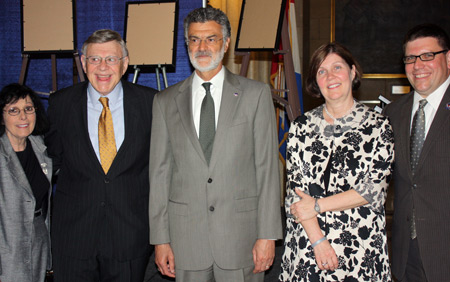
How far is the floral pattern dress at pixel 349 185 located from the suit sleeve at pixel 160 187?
66 centimetres

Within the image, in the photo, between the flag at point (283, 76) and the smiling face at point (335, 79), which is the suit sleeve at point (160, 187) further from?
the flag at point (283, 76)

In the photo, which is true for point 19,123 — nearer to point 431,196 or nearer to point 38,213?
point 38,213

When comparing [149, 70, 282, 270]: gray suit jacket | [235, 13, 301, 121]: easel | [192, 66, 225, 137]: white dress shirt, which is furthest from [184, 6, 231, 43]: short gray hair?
[235, 13, 301, 121]: easel

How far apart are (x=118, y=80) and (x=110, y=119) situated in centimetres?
25

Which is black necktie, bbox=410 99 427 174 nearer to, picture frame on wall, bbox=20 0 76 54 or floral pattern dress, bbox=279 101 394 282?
floral pattern dress, bbox=279 101 394 282

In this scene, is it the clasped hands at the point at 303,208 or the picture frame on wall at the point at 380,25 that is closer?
the clasped hands at the point at 303,208

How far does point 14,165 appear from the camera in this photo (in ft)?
8.37

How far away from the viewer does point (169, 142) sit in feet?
7.64

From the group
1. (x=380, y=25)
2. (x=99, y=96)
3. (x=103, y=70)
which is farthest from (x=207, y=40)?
(x=380, y=25)

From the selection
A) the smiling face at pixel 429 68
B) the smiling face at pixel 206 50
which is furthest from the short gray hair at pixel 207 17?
the smiling face at pixel 429 68

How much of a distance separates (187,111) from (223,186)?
1.46ft

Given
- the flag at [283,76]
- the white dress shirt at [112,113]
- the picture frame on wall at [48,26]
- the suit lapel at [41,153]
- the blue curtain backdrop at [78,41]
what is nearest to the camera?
the white dress shirt at [112,113]

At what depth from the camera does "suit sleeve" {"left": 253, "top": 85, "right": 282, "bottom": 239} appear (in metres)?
2.23

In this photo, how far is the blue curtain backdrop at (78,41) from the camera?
4.72 metres
